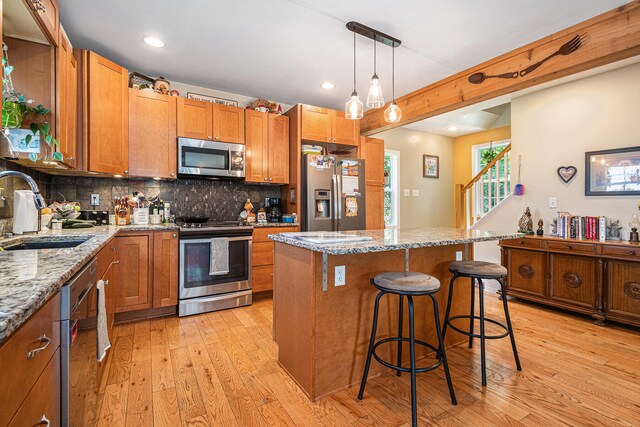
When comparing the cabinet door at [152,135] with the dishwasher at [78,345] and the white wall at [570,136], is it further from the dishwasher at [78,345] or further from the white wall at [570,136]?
the white wall at [570,136]

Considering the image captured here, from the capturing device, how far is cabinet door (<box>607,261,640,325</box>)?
9.09ft

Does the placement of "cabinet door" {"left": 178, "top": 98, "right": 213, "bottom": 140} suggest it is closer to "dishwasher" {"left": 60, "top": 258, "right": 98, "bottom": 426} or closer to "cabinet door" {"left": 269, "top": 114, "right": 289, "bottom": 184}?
"cabinet door" {"left": 269, "top": 114, "right": 289, "bottom": 184}

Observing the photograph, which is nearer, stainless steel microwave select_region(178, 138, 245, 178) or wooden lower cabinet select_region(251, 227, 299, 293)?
stainless steel microwave select_region(178, 138, 245, 178)

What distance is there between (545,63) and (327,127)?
93.0 inches

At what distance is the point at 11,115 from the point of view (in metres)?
1.81

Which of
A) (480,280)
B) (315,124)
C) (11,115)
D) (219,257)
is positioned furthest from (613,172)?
(11,115)

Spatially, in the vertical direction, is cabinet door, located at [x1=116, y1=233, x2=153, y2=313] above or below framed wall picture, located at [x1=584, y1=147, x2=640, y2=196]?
below

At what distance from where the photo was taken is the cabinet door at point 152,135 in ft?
10.5

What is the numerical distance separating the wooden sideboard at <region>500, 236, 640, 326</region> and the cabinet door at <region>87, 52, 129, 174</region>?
4.23 m

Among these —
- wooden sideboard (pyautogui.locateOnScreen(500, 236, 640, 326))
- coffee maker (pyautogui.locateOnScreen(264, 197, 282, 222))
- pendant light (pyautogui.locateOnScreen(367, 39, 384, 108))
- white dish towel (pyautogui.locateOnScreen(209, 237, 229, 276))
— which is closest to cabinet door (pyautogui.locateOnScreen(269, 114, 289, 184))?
coffee maker (pyautogui.locateOnScreen(264, 197, 282, 222))

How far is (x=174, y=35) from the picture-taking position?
2.68 metres

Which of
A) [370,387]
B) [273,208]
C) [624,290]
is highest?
[273,208]

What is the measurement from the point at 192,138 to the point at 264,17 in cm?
159

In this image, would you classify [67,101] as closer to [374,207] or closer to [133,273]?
[133,273]
